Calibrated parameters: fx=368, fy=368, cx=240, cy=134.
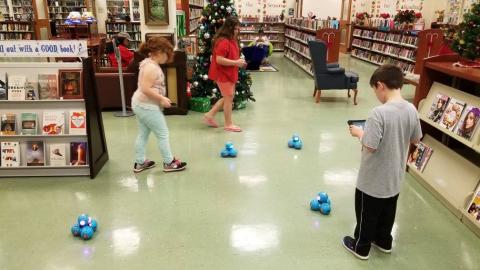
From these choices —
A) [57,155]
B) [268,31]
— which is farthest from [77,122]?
[268,31]

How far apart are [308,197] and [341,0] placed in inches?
570

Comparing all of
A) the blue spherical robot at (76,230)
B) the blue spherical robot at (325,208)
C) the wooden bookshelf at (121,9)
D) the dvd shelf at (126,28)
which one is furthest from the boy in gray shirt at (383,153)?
the wooden bookshelf at (121,9)

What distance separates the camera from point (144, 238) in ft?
9.28

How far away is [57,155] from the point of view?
3.82 m

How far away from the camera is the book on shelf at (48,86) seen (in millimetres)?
3729

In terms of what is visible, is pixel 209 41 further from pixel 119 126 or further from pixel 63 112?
pixel 63 112

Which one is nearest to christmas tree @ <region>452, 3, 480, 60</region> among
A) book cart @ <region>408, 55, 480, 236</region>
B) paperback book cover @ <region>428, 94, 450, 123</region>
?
book cart @ <region>408, 55, 480, 236</region>

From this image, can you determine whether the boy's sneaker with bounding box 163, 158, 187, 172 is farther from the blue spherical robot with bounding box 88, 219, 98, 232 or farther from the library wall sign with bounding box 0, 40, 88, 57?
the library wall sign with bounding box 0, 40, 88, 57

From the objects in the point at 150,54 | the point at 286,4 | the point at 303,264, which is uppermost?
the point at 286,4

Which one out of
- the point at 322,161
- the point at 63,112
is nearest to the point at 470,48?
the point at 322,161

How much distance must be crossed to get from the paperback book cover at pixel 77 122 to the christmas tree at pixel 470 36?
381cm

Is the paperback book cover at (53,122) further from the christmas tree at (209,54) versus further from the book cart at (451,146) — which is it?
the book cart at (451,146)

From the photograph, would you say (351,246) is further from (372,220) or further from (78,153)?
(78,153)

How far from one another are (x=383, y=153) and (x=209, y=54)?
4804 mm
